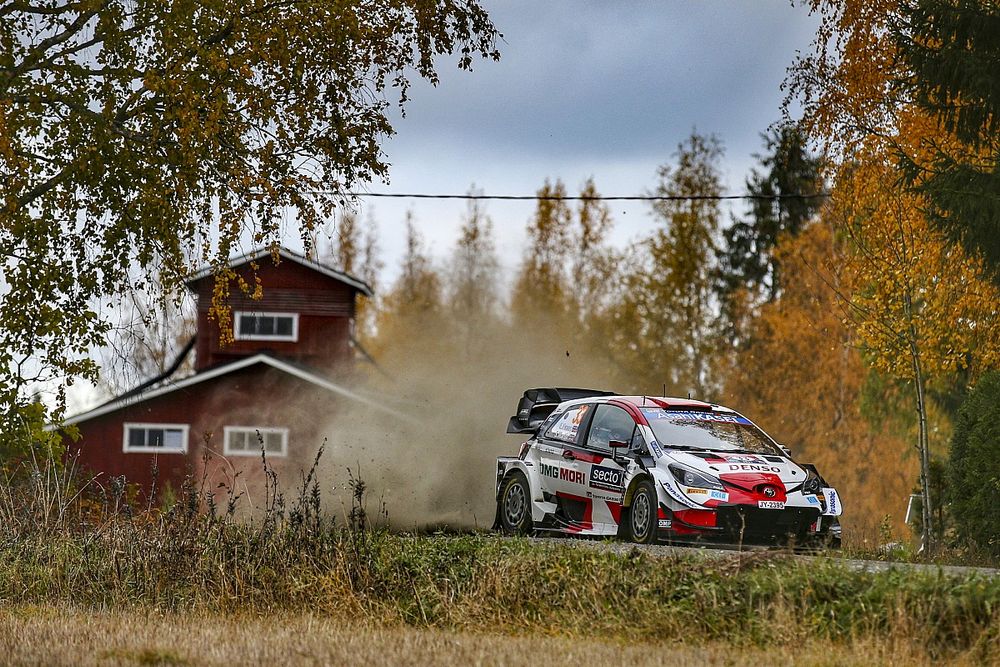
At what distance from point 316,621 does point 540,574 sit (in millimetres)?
1879

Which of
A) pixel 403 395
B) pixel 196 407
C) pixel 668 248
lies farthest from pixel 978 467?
pixel 668 248

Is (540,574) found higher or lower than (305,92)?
lower

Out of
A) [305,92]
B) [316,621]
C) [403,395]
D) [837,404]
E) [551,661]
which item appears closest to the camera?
[551,661]

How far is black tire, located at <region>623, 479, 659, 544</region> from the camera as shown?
15.6 meters

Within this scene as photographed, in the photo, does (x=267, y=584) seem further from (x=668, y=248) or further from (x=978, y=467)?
(x=668, y=248)

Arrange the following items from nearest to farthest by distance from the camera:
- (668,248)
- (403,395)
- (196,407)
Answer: (403,395) < (196,407) < (668,248)

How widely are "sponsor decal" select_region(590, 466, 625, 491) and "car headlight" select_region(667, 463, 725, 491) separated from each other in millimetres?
949

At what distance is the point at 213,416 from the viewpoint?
1608 inches

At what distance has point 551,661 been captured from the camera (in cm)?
905

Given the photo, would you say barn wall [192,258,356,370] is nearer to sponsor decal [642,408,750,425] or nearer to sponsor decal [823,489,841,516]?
sponsor decal [642,408,750,425]

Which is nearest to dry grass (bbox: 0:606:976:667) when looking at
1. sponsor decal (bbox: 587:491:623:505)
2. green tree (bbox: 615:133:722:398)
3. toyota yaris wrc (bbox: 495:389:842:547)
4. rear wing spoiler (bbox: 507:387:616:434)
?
toyota yaris wrc (bbox: 495:389:842:547)

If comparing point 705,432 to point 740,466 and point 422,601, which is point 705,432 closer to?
point 740,466

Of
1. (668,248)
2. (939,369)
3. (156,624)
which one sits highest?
(668,248)

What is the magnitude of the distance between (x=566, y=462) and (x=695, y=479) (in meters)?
2.41
